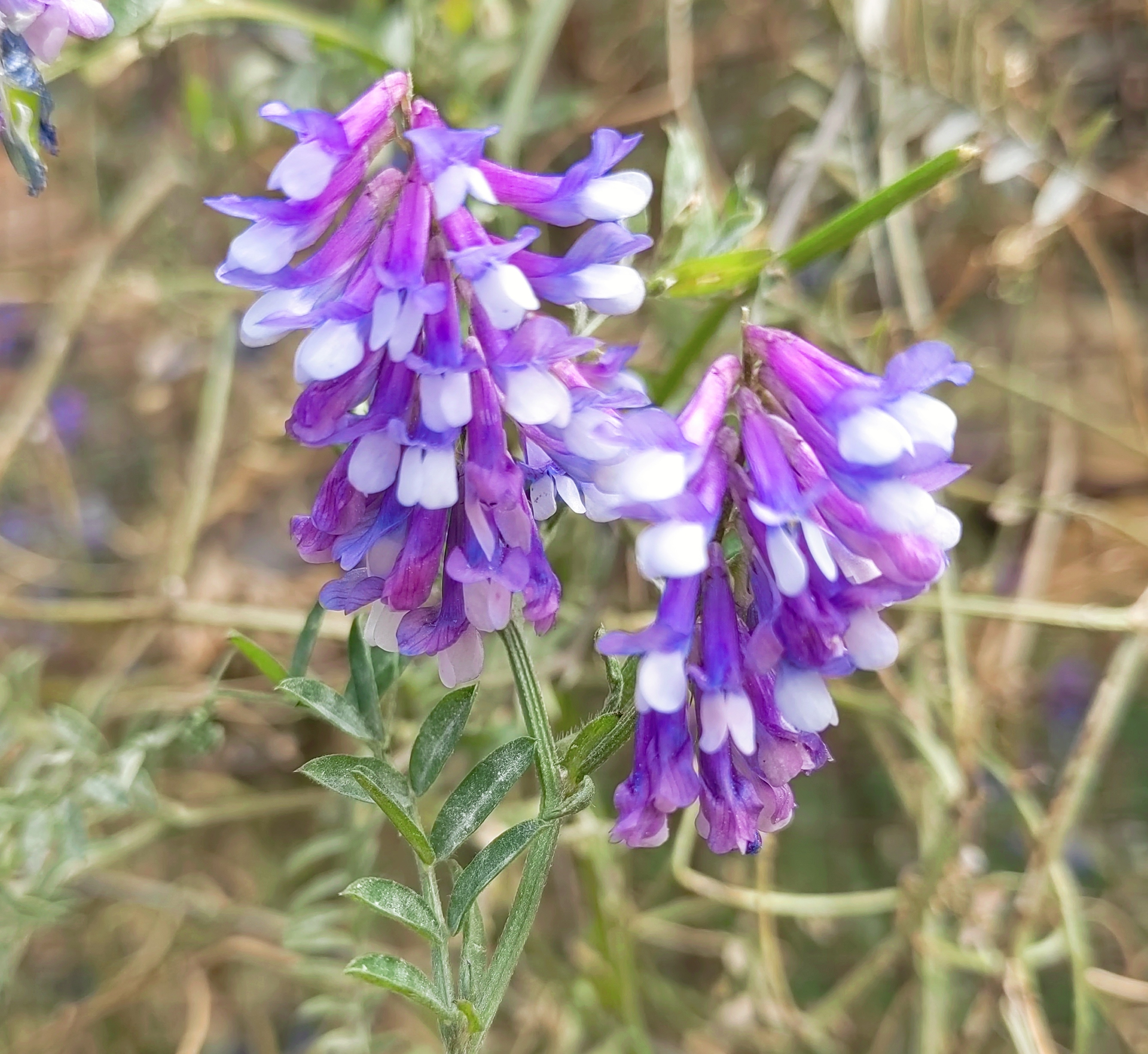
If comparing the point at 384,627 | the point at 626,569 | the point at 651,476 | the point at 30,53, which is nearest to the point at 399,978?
the point at 384,627

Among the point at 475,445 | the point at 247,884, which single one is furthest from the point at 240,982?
the point at 475,445

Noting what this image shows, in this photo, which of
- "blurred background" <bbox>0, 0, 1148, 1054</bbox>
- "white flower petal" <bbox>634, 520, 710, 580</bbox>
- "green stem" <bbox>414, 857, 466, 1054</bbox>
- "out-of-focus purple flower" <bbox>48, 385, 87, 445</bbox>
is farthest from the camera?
"out-of-focus purple flower" <bbox>48, 385, 87, 445</bbox>

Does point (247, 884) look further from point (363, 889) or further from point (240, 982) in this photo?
point (363, 889)

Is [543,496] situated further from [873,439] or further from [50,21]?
[50,21]

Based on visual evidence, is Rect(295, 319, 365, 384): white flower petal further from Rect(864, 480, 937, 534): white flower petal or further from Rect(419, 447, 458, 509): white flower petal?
Rect(864, 480, 937, 534): white flower petal

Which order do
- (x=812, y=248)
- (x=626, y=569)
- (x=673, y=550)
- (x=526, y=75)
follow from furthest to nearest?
A: (x=626, y=569), (x=526, y=75), (x=812, y=248), (x=673, y=550)

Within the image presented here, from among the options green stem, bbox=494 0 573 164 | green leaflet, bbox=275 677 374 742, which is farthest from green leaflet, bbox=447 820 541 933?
green stem, bbox=494 0 573 164
